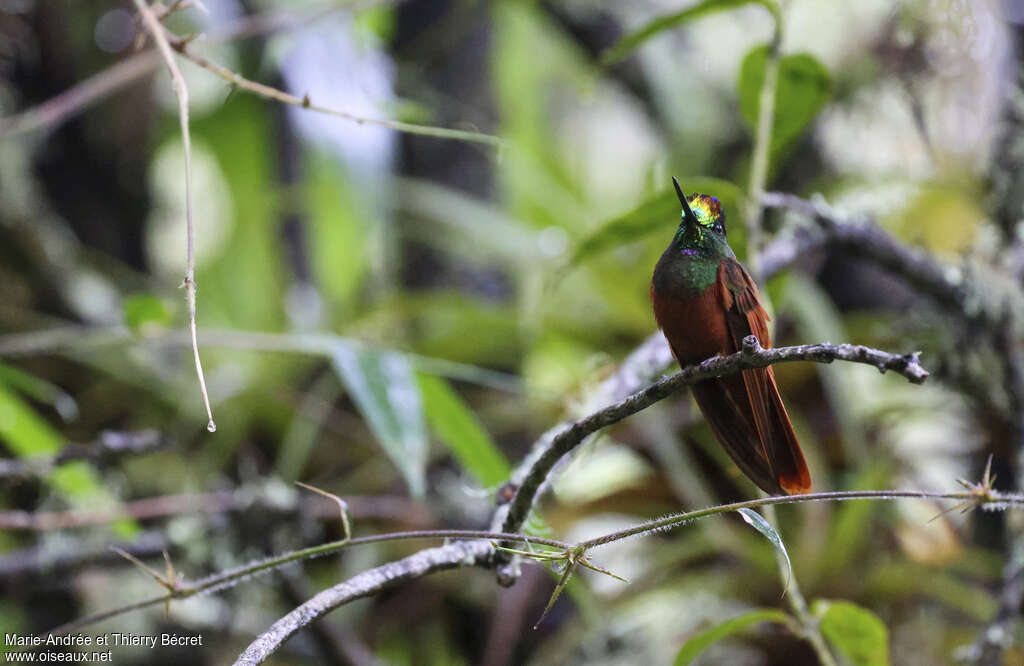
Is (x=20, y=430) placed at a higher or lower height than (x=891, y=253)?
higher

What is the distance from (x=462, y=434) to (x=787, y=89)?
63 cm

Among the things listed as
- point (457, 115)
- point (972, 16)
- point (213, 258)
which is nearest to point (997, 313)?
point (972, 16)

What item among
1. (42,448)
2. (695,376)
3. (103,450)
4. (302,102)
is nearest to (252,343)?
(103,450)

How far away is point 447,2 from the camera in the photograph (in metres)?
2.57

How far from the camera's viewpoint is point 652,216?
98 cm

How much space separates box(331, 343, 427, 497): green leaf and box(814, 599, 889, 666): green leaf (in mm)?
498

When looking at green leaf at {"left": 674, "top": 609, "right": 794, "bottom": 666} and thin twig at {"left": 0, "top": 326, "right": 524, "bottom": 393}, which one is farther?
thin twig at {"left": 0, "top": 326, "right": 524, "bottom": 393}

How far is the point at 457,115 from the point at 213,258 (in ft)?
2.88

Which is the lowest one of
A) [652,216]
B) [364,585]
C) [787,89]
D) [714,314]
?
[364,585]

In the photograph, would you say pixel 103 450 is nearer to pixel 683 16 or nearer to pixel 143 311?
pixel 143 311

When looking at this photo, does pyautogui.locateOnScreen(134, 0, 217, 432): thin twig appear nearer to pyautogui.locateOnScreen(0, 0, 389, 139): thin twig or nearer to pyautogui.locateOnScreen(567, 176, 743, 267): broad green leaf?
pyautogui.locateOnScreen(0, 0, 389, 139): thin twig

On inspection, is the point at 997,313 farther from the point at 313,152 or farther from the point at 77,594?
the point at 77,594

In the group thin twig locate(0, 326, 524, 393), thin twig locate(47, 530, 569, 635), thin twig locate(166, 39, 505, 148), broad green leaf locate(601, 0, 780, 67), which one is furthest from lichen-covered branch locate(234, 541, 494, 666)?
broad green leaf locate(601, 0, 780, 67)

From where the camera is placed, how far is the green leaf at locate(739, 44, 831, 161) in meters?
1.03
